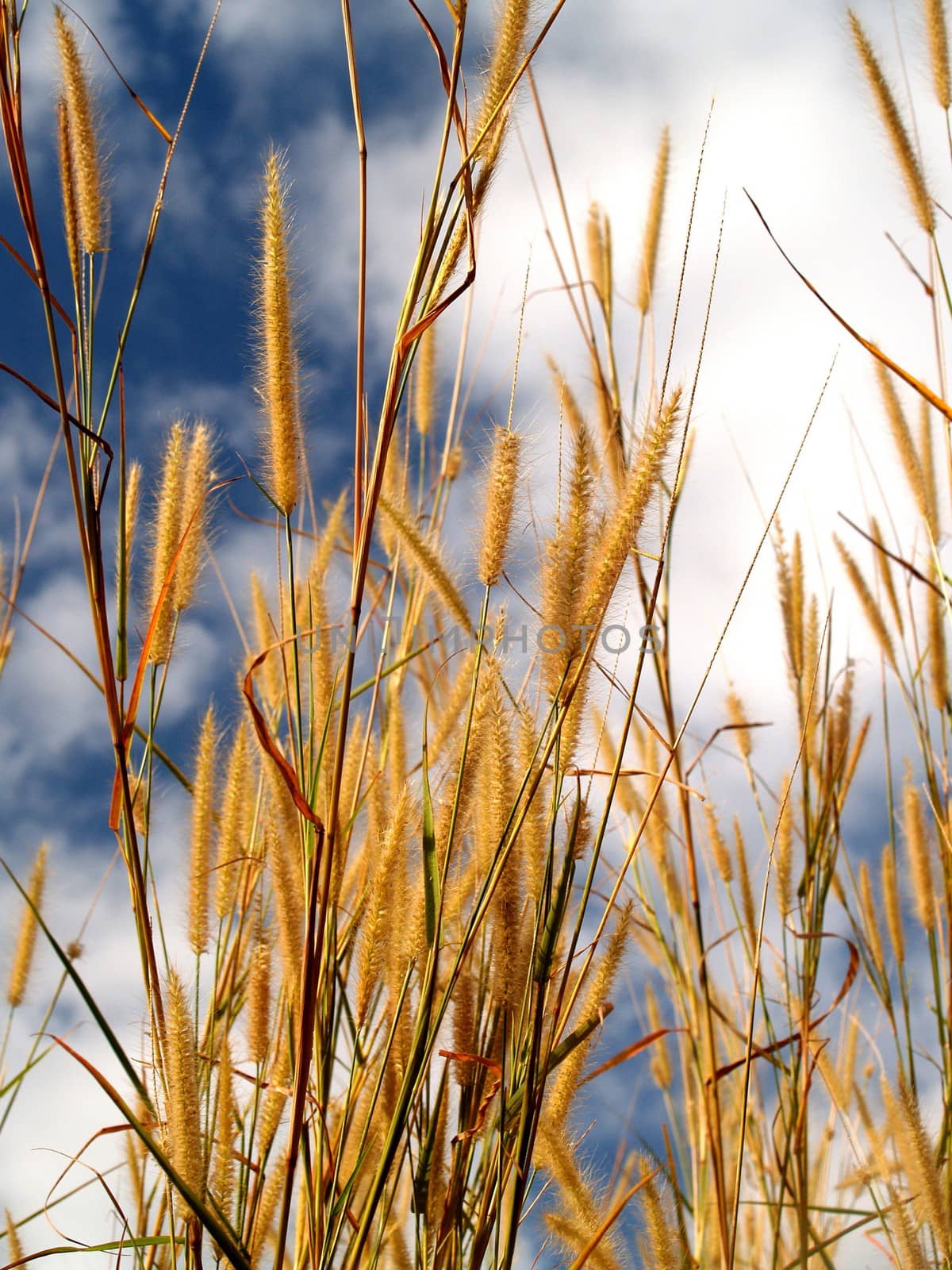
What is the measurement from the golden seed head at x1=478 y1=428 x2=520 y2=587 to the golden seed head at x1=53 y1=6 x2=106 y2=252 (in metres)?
0.46

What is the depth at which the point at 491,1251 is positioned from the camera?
0.95m

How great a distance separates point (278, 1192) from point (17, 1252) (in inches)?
27.6

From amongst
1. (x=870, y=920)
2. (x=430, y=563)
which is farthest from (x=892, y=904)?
(x=430, y=563)

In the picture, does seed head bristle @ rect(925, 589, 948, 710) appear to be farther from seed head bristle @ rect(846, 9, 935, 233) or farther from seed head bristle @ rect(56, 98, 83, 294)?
seed head bristle @ rect(56, 98, 83, 294)

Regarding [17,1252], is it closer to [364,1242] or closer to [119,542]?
[364,1242]

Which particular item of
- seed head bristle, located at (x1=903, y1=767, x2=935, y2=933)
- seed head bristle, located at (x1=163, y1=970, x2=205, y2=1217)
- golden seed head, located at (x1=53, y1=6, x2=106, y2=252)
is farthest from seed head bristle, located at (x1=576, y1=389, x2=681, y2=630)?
seed head bristle, located at (x1=903, y1=767, x2=935, y2=933)

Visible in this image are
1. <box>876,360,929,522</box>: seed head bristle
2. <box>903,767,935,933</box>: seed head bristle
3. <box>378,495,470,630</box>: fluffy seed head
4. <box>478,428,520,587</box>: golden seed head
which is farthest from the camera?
<box>903,767,935,933</box>: seed head bristle

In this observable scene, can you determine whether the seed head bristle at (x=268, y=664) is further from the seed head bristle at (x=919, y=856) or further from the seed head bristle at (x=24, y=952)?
the seed head bristle at (x=919, y=856)

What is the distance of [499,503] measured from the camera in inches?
37.1

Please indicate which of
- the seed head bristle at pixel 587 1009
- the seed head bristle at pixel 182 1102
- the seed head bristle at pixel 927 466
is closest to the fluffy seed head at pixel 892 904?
the seed head bristle at pixel 927 466

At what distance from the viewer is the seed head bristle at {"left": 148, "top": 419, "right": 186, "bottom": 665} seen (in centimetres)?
107

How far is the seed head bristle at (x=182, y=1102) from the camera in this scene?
Answer: 84cm

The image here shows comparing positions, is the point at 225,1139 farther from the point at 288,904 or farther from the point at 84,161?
the point at 84,161

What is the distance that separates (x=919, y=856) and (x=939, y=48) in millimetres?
1357
